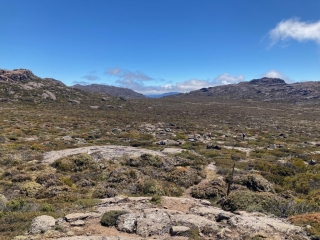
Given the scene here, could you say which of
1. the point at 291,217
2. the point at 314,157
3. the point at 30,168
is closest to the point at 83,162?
the point at 30,168

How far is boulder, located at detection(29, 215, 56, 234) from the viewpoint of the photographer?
26.8ft

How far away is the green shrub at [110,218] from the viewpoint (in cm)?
902

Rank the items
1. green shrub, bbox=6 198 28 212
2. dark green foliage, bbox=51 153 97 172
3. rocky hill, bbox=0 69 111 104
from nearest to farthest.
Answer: green shrub, bbox=6 198 28 212 < dark green foliage, bbox=51 153 97 172 < rocky hill, bbox=0 69 111 104

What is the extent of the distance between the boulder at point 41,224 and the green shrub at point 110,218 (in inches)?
69.5

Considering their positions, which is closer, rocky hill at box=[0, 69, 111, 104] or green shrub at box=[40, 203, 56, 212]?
green shrub at box=[40, 203, 56, 212]

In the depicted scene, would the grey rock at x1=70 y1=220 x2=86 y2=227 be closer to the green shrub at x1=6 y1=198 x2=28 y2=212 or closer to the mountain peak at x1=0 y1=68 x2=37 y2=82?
the green shrub at x1=6 y1=198 x2=28 y2=212

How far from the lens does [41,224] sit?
845cm

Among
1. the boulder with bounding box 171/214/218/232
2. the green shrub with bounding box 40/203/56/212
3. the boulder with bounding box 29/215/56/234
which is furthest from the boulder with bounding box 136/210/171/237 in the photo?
the green shrub with bounding box 40/203/56/212

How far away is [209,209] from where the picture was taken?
10.9 metres

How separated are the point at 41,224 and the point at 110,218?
2405mm

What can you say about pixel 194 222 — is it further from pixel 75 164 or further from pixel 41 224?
pixel 75 164

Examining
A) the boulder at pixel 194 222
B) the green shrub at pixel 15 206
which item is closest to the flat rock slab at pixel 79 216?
the green shrub at pixel 15 206

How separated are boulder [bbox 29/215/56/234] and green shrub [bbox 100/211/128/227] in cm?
→ 176

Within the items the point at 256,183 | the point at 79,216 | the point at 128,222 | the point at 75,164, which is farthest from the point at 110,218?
the point at 75,164
